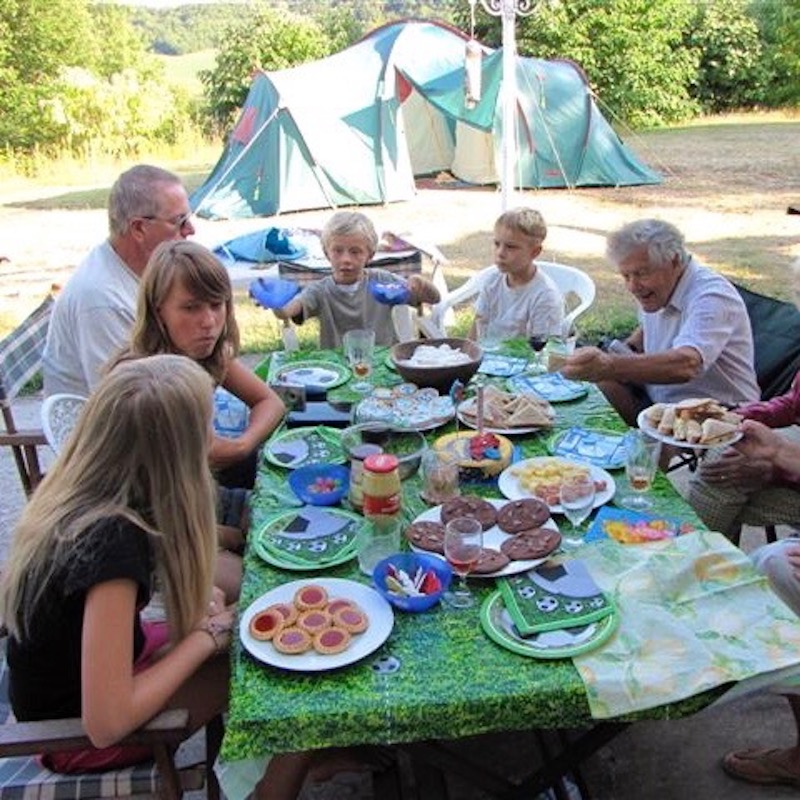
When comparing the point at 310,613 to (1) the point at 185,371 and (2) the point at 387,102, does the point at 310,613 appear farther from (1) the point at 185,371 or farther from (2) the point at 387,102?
(2) the point at 387,102

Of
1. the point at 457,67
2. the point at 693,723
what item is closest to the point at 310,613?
the point at 693,723

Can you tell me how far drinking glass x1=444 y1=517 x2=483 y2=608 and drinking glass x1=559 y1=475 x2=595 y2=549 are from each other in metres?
0.24

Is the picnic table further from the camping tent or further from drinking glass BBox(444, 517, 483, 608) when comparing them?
the camping tent

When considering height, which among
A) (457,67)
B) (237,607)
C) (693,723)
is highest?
(457,67)

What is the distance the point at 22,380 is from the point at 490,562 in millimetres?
2205

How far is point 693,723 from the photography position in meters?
2.31

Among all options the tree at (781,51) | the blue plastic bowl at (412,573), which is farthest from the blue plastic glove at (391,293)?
the tree at (781,51)

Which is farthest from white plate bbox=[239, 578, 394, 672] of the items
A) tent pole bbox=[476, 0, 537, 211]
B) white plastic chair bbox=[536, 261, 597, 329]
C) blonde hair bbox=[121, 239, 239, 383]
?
tent pole bbox=[476, 0, 537, 211]

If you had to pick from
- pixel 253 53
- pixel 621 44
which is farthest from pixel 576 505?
pixel 621 44

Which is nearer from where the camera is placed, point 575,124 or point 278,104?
point 278,104

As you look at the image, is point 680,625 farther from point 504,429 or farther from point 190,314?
point 190,314

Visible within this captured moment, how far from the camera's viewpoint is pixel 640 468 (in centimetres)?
198

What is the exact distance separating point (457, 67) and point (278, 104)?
2295 mm

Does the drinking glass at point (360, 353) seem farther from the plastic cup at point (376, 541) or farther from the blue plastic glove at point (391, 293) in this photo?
the plastic cup at point (376, 541)
